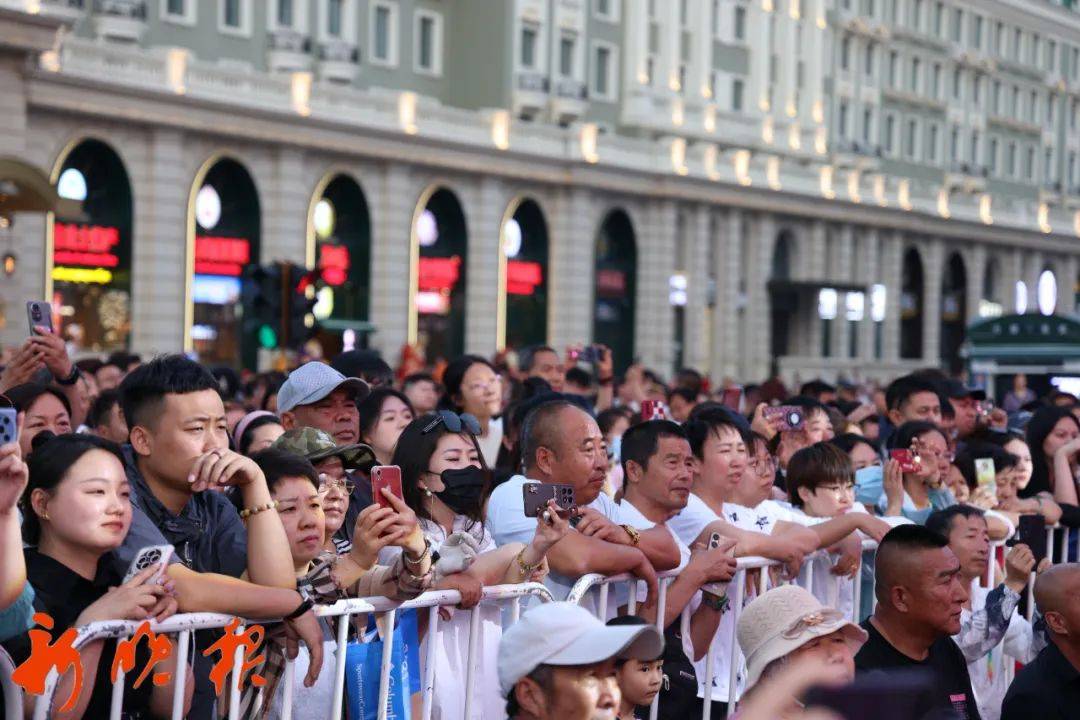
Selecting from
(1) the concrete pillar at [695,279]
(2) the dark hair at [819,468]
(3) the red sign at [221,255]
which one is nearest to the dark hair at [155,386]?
(2) the dark hair at [819,468]

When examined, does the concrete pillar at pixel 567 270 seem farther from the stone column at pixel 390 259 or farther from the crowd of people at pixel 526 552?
the crowd of people at pixel 526 552

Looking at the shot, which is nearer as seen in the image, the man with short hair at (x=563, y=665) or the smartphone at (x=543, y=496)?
the man with short hair at (x=563, y=665)

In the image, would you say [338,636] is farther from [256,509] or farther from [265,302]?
[265,302]

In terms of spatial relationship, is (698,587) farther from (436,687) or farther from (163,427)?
(163,427)

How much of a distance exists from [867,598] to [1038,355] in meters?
27.6

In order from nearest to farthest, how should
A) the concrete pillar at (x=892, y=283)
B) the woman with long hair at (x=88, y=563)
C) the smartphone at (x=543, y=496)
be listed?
the woman with long hair at (x=88, y=563), the smartphone at (x=543, y=496), the concrete pillar at (x=892, y=283)

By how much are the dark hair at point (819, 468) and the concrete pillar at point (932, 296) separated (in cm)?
5661

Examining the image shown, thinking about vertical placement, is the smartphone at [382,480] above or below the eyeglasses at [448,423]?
below

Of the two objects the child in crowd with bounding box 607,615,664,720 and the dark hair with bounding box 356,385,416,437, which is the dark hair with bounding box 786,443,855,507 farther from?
the child in crowd with bounding box 607,615,664,720

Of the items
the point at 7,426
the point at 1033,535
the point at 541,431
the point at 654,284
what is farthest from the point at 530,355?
the point at 654,284

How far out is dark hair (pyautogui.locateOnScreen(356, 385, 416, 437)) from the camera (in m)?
9.64

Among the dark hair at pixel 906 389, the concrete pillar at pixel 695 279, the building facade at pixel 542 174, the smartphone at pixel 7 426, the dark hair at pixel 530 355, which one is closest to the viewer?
the smartphone at pixel 7 426

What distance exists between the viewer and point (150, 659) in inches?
224

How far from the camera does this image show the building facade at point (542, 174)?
122 ft
